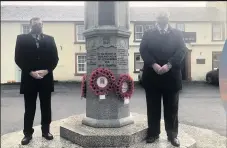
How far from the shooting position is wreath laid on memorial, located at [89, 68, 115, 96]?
4.20m

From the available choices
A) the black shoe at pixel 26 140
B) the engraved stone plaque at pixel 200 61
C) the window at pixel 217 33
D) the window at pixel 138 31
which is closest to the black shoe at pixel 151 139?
the black shoe at pixel 26 140

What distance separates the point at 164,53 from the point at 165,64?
0.17m

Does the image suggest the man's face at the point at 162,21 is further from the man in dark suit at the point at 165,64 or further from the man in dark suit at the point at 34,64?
the man in dark suit at the point at 34,64

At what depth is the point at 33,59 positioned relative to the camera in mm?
3861

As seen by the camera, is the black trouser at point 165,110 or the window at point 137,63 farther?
the window at point 137,63

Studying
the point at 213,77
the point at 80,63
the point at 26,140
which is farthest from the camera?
the point at 80,63

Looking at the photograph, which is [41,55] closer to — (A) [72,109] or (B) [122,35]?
(B) [122,35]

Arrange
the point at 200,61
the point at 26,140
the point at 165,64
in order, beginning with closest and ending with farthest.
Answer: the point at 165,64 < the point at 26,140 < the point at 200,61

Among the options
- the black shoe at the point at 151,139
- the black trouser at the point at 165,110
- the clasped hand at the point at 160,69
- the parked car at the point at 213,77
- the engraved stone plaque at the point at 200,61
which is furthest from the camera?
the engraved stone plaque at the point at 200,61

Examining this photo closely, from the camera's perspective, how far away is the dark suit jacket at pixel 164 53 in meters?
3.77

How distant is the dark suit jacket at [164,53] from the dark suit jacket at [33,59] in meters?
1.42

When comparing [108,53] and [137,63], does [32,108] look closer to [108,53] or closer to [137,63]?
[108,53]

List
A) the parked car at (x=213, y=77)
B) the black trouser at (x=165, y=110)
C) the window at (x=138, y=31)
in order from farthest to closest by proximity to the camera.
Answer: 1. the window at (x=138, y=31)
2. the parked car at (x=213, y=77)
3. the black trouser at (x=165, y=110)

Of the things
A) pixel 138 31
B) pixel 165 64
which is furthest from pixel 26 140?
pixel 138 31
